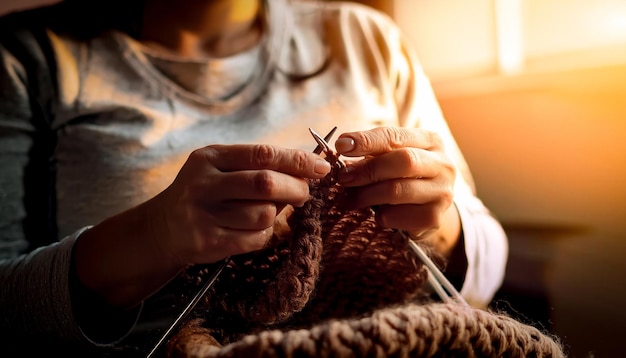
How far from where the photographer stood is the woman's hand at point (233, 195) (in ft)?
0.97

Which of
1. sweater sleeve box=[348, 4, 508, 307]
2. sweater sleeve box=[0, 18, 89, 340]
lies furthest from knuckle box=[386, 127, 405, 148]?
sweater sleeve box=[0, 18, 89, 340]

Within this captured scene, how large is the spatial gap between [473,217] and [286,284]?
0.75ft

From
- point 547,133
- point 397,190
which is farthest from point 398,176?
point 547,133

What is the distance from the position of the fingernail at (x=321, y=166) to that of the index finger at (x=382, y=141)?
0.01 metres

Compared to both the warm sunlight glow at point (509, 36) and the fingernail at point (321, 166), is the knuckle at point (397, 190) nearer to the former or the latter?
the fingernail at point (321, 166)

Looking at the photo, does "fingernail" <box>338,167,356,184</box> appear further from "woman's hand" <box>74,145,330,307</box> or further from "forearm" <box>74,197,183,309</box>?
"forearm" <box>74,197,183,309</box>

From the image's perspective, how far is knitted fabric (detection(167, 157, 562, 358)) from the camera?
0.76ft

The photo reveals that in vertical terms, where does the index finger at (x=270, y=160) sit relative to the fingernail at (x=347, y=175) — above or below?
above

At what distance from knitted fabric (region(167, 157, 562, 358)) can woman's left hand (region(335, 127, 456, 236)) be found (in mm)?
13

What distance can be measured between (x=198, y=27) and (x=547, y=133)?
0.43 meters

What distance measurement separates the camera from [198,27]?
520mm

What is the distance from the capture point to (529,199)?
1.96ft

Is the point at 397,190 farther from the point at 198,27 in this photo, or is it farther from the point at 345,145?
the point at 198,27

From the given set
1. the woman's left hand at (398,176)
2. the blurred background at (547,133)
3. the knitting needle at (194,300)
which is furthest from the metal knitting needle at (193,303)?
the blurred background at (547,133)
